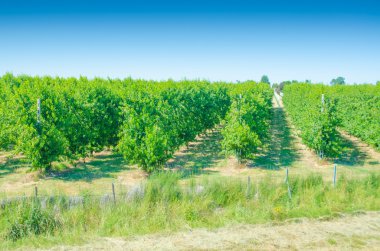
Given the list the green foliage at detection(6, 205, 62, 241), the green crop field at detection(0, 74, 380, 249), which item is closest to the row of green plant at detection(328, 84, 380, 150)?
the green crop field at detection(0, 74, 380, 249)

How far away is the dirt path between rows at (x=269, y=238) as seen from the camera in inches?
336

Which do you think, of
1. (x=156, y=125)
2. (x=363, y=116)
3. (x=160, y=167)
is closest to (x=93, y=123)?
(x=156, y=125)

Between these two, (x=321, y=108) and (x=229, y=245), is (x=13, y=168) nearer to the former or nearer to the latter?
(x=229, y=245)

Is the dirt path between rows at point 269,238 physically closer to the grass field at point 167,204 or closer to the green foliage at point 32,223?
the grass field at point 167,204

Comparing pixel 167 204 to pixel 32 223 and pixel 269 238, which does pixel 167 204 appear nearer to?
pixel 269 238

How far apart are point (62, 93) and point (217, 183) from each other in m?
12.0

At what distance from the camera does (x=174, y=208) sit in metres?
10.5

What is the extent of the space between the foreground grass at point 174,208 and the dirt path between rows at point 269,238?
379mm

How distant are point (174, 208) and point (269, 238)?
3.12 meters

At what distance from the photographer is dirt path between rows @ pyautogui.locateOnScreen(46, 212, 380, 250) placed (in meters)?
8.54

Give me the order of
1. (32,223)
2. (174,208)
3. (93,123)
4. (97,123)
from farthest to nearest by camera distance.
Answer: (97,123)
(93,123)
(174,208)
(32,223)

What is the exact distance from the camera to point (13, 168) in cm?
1747

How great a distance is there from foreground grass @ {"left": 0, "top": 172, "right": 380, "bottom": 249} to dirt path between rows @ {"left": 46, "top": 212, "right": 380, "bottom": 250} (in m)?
0.38

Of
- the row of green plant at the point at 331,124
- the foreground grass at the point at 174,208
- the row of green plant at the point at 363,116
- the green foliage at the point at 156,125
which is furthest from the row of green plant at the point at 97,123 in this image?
the row of green plant at the point at 363,116
